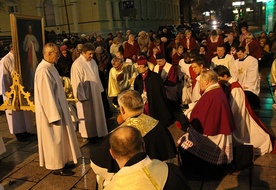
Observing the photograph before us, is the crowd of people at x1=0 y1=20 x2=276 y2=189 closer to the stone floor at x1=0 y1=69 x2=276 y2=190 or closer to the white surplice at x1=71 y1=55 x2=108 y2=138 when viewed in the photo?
the white surplice at x1=71 y1=55 x2=108 y2=138

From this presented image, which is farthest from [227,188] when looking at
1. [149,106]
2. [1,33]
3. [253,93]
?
[1,33]

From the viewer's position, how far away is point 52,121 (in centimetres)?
446

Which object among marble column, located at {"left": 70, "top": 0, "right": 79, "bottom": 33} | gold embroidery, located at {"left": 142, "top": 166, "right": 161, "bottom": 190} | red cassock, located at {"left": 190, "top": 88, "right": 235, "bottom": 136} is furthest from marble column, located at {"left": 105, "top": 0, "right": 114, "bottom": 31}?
gold embroidery, located at {"left": 142, "top": 166, "right": 161, "bottom": 190}

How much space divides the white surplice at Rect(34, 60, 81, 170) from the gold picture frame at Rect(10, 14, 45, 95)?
1.41m

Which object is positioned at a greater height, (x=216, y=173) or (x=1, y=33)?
(x=1, y=33)

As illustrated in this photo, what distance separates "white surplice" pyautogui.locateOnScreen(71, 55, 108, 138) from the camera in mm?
5938

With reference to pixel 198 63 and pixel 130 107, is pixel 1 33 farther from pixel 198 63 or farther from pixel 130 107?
pixel 130 107

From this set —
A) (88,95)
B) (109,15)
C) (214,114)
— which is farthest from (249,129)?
(109,15)

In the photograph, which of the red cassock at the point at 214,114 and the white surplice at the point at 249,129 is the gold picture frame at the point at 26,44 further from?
the white surplice at the point at 249,129

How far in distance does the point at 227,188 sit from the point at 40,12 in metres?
30.0

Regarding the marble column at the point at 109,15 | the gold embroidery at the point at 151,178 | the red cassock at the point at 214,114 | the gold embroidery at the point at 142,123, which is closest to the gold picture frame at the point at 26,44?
the red cassock at the point at 214,114

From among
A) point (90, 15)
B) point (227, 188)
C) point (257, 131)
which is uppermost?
point (90, 15)

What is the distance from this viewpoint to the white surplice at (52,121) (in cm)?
449

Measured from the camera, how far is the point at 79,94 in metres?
5.95
